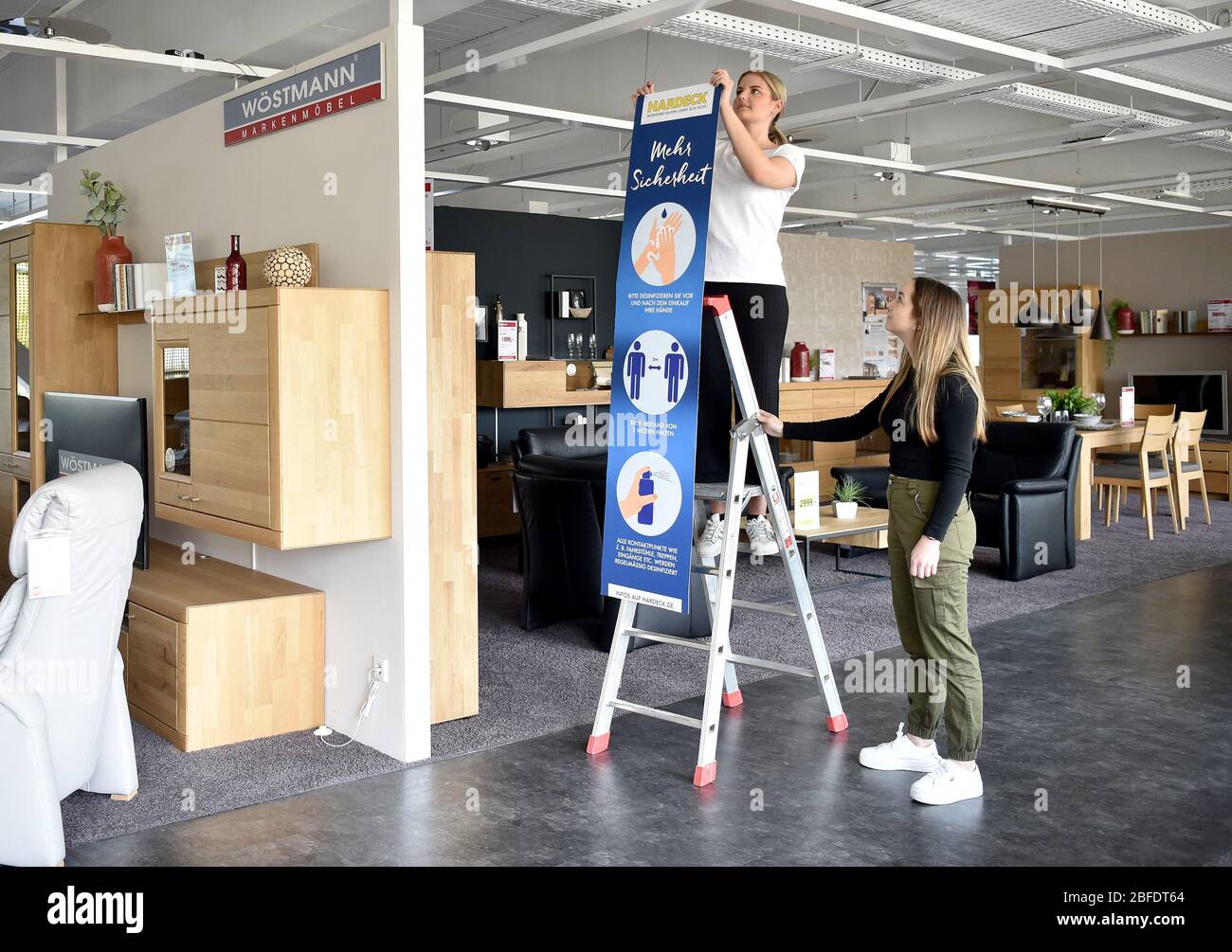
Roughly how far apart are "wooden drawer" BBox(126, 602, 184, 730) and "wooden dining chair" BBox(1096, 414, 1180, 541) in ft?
25.7

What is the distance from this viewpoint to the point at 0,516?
6.90 meters

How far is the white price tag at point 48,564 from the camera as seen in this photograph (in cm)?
345

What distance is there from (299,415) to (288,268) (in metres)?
0.65

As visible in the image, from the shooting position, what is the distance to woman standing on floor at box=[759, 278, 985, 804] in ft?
12.5

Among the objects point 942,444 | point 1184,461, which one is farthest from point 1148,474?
point 942,444

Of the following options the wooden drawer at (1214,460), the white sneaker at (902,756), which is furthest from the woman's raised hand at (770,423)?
the wooden drawer at (1214,460)

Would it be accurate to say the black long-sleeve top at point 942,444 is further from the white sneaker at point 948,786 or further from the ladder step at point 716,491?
the white sneaker at point 948,786

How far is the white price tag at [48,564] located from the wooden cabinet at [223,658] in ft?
3.51

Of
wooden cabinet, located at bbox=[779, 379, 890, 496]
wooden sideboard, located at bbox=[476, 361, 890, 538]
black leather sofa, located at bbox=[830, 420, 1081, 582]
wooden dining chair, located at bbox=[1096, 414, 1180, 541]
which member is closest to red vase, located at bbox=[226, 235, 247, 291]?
wooden sideboard, located at bbox=[476, 361, 890, 538]

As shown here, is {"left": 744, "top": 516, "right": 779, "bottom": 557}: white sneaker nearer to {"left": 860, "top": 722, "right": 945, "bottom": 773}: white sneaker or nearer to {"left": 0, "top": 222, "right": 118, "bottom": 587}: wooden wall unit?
{"left": 860, "top": 722, "right": 945, "bottom": 773}: white sneaker
